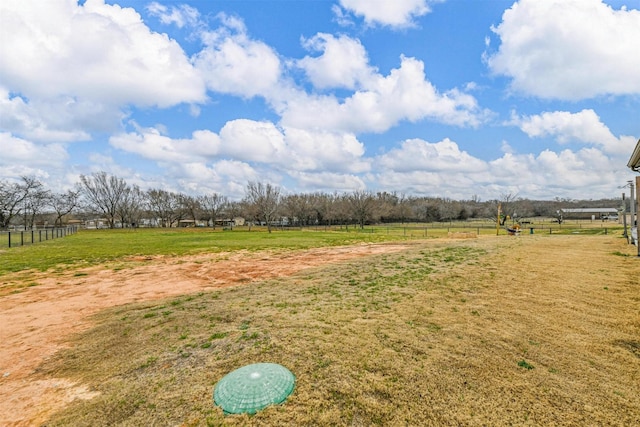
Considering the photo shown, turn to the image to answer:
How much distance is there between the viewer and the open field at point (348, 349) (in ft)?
10.5

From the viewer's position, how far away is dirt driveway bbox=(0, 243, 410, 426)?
12.6ft

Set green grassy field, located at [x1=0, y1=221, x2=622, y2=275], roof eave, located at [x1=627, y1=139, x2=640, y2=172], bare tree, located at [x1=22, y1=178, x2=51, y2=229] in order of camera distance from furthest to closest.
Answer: bare tree, located at [x1=22, y1=178, x2=51, y2=229] → green grassy field, located at [x1=0, y1=221, x2=622, y2=275] → roof eave, located at [x1=627, y1=139, x2=640, y2=172]

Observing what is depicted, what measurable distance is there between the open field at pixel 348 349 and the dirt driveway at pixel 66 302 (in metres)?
0.05

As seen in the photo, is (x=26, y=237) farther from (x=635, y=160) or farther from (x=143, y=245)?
(x=635, y=160)

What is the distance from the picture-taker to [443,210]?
106 m

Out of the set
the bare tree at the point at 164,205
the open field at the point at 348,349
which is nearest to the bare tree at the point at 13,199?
the bare tree at the point at 164,205

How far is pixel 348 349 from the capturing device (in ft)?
14.6

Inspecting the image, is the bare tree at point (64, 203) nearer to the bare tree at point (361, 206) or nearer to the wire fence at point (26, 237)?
the wire fence at point (26, 237)

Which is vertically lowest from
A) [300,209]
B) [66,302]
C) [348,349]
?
[66,302]

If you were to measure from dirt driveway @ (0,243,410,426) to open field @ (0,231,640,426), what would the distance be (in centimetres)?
5

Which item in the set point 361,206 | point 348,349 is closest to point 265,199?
point 361,206

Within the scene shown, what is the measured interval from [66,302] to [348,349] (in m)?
8.89

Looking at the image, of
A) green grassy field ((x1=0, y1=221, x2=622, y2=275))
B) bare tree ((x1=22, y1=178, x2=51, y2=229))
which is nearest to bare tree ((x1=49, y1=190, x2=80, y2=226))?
bare tree ((x1=22, y1=178, x2=51, y2=229))

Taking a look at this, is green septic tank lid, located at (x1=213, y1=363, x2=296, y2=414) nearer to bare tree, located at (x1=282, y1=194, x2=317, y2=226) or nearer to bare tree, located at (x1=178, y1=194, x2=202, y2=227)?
bare tree, located at (x1=282, y1=194, x2=317, y2=226)
